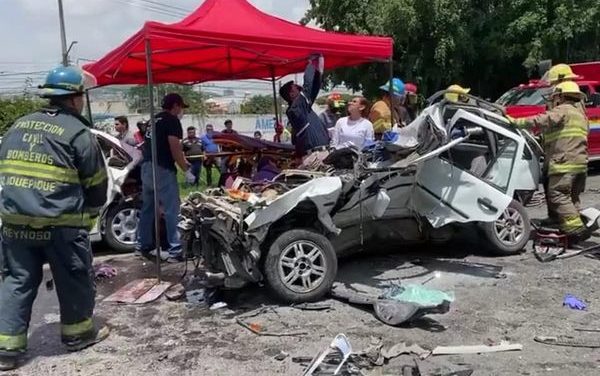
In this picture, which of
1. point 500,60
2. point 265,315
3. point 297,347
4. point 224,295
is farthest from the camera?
point 500,60

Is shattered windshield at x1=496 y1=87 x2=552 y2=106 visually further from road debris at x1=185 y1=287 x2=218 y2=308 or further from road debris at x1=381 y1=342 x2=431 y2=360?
road debris at x1=381 y1=342 x2=431 y2=360

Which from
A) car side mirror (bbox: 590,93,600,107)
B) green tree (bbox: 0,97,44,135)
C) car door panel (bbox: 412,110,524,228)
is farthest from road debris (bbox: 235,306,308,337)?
green tree (bbox: 0,97,44,135)

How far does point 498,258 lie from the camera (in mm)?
6934

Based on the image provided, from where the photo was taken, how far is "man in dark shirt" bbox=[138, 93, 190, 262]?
23.6ft

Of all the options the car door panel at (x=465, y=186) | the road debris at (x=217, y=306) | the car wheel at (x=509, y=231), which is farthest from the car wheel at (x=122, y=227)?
the car wheel at (x=509, y=231)

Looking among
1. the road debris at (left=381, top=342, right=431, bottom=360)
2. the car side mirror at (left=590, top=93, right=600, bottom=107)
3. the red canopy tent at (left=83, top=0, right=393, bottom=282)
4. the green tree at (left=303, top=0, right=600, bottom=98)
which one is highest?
the green tree at (left=303, top=0, right=600, bottom=98)

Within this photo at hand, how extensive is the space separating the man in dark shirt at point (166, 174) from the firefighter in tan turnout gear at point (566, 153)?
3.79 m

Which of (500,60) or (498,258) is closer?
(498,258)

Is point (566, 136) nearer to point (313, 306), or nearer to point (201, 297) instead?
point (313, 306)

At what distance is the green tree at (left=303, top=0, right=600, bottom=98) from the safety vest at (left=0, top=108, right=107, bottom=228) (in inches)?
542

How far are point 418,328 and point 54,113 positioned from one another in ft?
10.1

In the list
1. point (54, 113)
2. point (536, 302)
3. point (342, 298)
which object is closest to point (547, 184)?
point (536, 302)

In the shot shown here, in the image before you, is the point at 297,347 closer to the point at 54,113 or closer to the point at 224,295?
the point at 224,295

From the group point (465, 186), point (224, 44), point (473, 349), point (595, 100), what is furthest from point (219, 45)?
point (595, 100)
